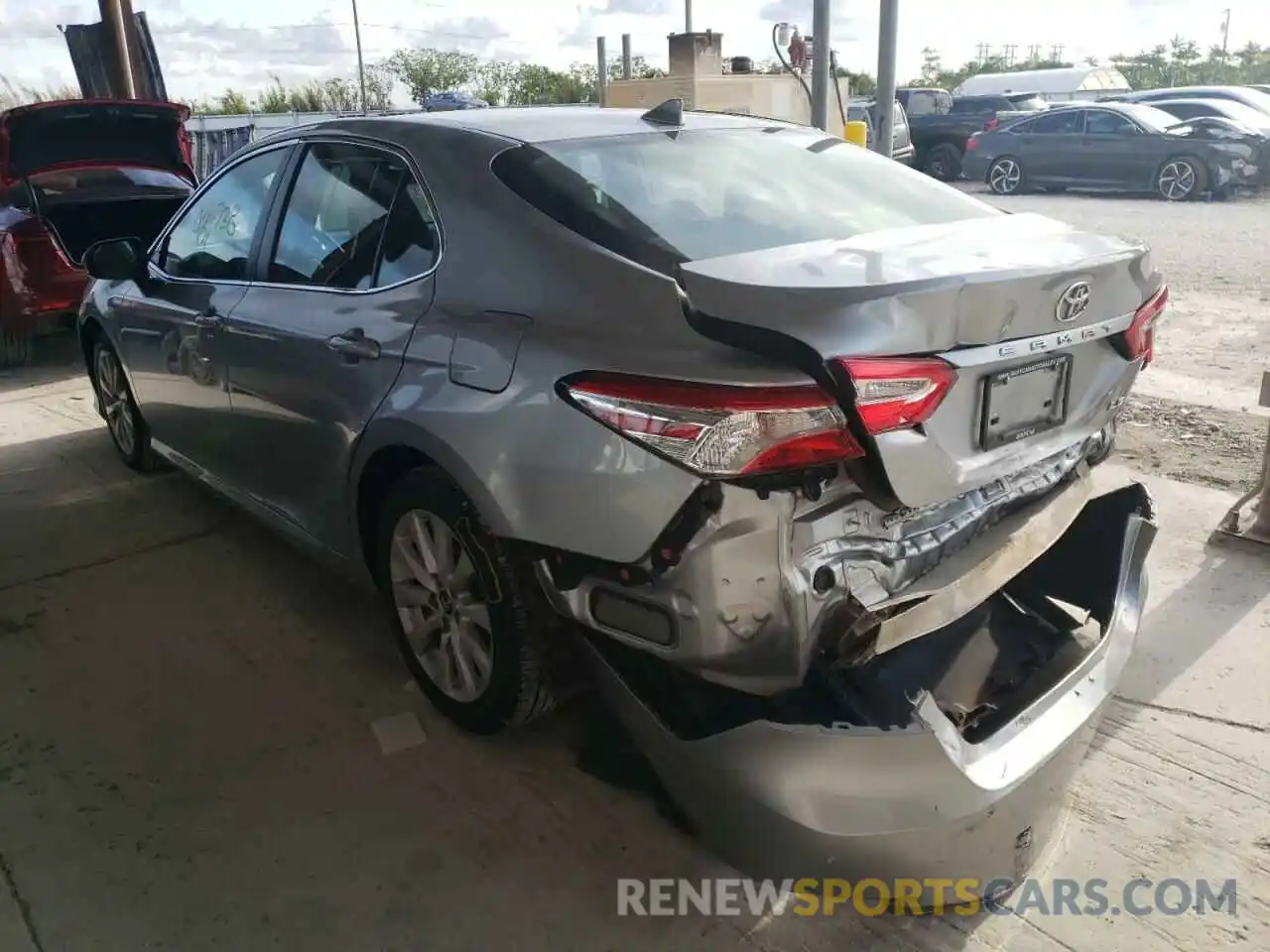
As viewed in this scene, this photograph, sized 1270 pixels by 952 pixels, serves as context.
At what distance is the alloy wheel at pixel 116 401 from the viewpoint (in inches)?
193

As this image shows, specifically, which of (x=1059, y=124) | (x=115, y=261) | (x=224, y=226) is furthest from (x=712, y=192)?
(x=1059, y=124)

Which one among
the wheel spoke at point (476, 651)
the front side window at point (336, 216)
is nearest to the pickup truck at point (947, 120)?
the front side window at point (336, 216)

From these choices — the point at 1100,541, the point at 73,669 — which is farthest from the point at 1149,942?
the point at 73,669

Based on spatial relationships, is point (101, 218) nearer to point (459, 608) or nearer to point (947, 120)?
point (459, 608)

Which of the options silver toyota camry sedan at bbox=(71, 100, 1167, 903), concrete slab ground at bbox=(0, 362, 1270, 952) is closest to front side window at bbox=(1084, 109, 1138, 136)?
concrete slab ground at bbox=(0, 362, 1270, 952)

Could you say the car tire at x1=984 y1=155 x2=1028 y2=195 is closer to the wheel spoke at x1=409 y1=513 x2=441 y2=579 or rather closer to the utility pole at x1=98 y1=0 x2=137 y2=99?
the utility pole at x1=98 y1=0 x2=137 y2=99

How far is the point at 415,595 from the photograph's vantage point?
2863 mm

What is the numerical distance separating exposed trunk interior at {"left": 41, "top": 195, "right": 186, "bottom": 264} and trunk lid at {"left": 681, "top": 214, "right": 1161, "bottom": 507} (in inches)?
255

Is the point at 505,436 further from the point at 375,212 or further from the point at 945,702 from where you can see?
the point at 945,702

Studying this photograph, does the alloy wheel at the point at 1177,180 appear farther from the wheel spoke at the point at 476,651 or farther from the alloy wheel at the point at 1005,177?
the wheel spoke at the point at 476,651

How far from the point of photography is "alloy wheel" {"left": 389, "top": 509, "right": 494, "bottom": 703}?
2631 mm

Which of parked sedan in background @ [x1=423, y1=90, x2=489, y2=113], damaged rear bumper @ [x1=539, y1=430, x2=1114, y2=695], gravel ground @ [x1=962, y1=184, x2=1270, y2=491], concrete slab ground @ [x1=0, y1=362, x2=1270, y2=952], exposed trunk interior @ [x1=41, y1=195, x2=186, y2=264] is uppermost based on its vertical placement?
parked sedan in background @ [x1=423, y1=90, x2=489, y2=113]

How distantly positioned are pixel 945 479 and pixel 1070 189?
52.5ft

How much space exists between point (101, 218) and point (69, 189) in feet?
1.05
